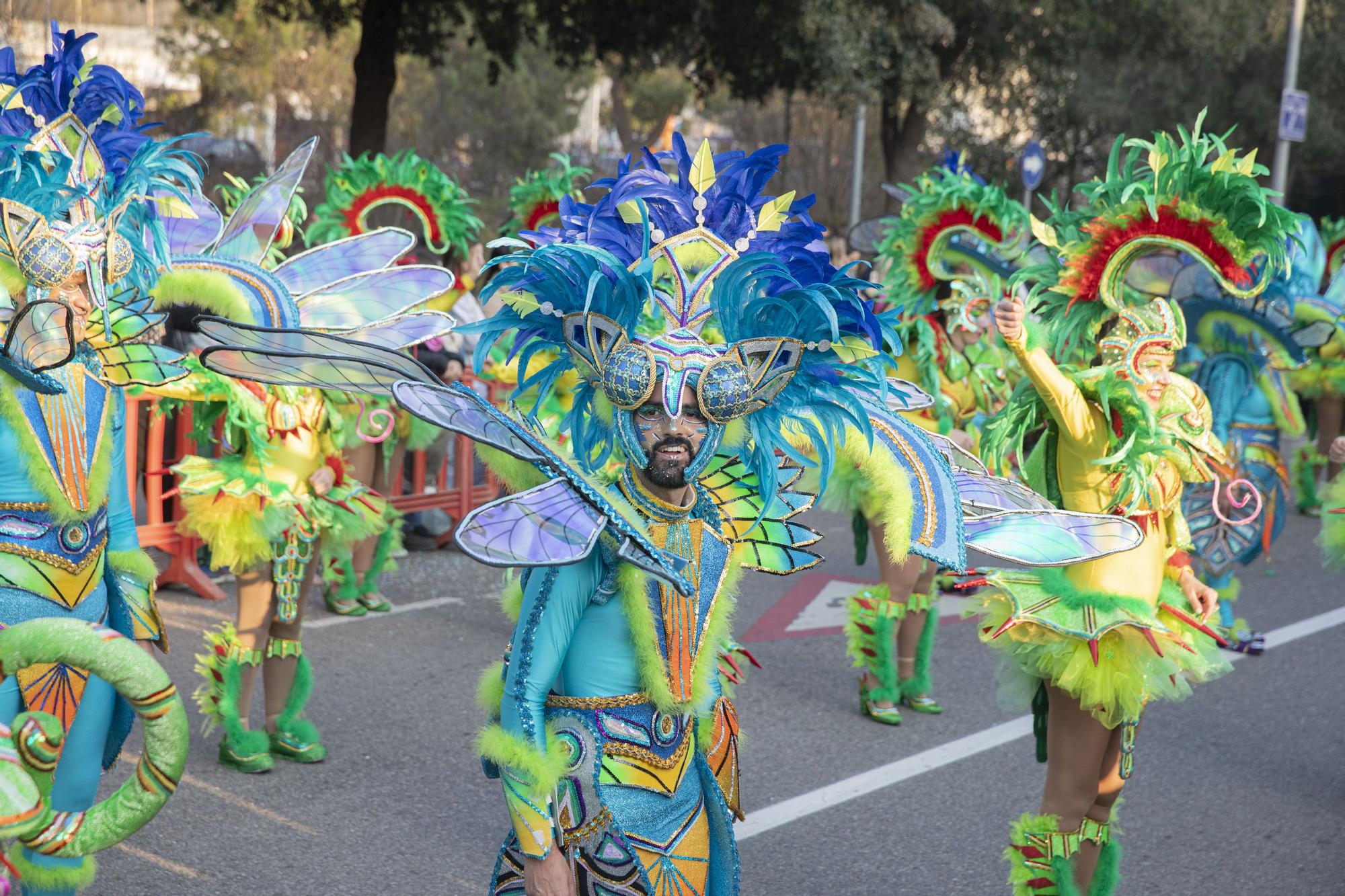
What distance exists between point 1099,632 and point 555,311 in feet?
6.32

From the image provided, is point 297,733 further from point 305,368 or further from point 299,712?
point 305,368

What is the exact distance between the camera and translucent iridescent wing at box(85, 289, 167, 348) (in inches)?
153

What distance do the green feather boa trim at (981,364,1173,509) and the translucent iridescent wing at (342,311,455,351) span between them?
177cm

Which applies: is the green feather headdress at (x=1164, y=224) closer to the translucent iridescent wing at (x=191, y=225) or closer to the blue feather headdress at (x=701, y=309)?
the blue feather headdress at (x=701, y=309)

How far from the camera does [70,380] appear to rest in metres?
3.69

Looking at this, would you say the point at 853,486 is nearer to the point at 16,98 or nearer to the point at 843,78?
the point at 16,98

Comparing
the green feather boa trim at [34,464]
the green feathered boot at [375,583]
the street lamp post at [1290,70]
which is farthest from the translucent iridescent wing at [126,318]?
the street lamp post at [1290,70]

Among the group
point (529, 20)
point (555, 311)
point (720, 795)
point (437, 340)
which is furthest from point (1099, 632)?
point (529, 20)

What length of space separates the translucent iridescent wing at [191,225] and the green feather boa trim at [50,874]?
2.05m

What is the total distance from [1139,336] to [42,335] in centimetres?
309

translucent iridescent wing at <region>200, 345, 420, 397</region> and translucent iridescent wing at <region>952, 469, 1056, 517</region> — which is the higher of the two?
translucent iridescent wing at <region>200, 345, 420, 397</region>

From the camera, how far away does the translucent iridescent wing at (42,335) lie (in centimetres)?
334

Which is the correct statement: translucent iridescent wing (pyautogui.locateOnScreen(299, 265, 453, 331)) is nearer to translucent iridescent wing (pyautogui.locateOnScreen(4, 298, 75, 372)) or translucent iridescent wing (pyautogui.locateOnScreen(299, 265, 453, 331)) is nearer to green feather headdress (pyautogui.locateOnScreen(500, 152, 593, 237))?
translucent iridescent wing (pyautogui.locateOnScreen(4, 298, 75, 372))

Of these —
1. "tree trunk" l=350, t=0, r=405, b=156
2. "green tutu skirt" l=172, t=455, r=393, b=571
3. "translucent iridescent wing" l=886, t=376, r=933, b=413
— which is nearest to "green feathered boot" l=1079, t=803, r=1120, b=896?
"translucent iridescent wing" l=886, t=376, r=933, b=413
